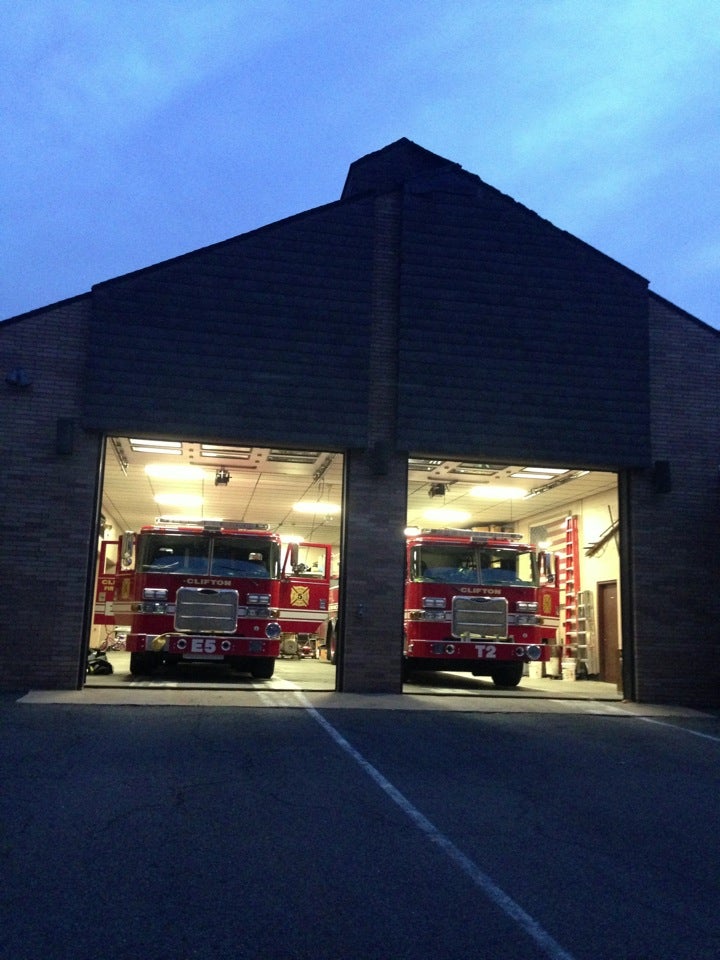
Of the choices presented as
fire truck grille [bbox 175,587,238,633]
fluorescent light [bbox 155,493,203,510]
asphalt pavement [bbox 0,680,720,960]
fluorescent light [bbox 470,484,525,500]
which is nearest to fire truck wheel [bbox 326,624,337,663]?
fluorescent light [bbox 155,493,203,510]

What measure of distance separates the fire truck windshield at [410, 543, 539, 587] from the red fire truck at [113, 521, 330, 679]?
2.60 meters

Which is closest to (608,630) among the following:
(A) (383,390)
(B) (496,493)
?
(B) (496,493)

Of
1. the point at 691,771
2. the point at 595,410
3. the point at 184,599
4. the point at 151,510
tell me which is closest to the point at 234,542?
the point at 184,599

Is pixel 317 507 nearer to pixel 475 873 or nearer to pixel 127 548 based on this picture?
pixel 127 548

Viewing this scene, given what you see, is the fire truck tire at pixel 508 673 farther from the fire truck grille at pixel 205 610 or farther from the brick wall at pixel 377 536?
the fire truck grille at pixel 205 610

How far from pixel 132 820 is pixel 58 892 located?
1.32 m

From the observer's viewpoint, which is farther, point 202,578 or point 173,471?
point 173,471

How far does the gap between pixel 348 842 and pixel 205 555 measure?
10.1m

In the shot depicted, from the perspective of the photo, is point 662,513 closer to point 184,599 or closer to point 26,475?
point 184,599

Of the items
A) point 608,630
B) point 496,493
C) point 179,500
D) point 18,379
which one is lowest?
point 608,630

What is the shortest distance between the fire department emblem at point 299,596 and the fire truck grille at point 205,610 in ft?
17.8

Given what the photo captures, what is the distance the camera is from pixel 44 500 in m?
12.1

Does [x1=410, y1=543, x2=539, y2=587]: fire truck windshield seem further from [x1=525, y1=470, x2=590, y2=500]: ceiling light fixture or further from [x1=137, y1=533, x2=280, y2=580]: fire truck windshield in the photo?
[x1=137, y1=533, x2=280, y2=580]: fire truck windshield

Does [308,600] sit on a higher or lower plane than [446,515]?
lower
